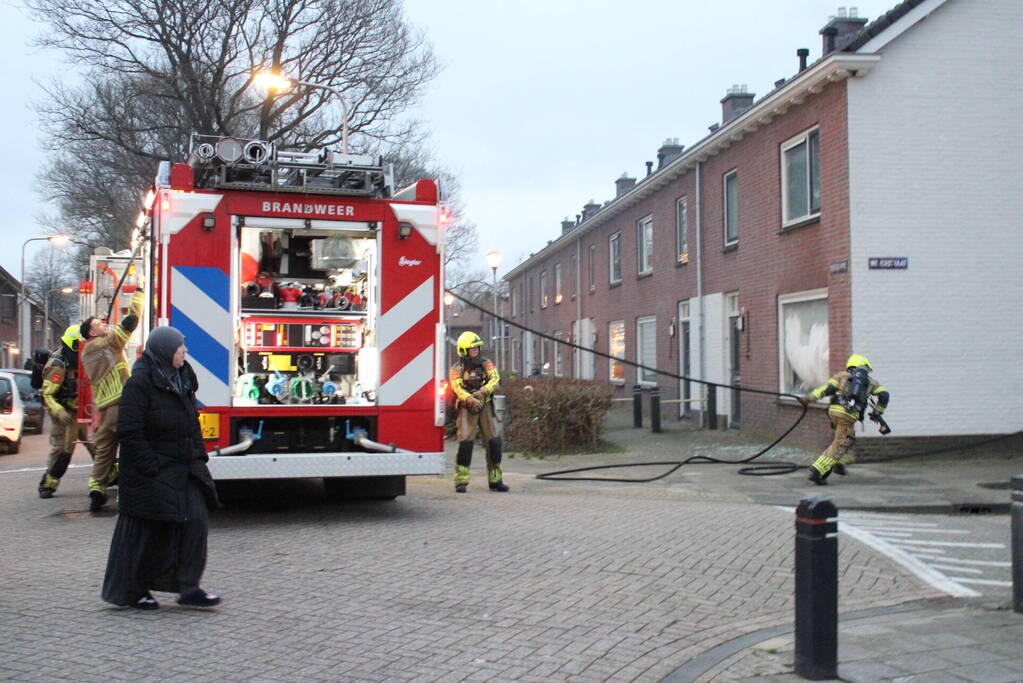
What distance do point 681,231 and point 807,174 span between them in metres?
6.82

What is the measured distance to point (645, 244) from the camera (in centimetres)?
2509

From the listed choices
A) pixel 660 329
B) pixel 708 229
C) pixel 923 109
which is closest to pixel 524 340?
pixel 660 329

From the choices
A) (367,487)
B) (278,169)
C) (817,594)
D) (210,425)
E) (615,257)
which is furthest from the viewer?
(615,257)

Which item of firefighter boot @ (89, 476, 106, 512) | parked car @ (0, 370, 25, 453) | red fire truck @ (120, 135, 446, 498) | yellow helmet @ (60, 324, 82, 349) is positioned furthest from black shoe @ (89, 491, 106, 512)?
parked car @ (0, 370, 25, 453)

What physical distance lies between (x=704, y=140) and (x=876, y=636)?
14.7 m

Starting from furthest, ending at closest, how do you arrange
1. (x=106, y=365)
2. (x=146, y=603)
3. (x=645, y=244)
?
(x=645, y=244), (x=106, y=365), (x=146, y=603)

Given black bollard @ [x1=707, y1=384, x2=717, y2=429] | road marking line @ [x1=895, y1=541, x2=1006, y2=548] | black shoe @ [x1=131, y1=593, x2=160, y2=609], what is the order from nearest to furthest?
1. black shoe @ [x1=131, y1=593, x2=160, y2=609]
2. road marking line @ [x1=895, y1=541, x2=1006, y2=548]
3. black bollard @ [x1=707, y1=384, x2=717, y2=429]

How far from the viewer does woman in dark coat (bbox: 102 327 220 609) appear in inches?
223

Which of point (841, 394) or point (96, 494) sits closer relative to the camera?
point (96, 494)

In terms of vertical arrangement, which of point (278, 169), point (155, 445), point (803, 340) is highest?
point (278, 169)

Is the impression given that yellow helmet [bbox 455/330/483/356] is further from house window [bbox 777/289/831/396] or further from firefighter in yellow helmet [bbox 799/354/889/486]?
house window [bbox 777/289/831/396]

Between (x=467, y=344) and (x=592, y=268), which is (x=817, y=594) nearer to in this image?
(x=467, y=344)

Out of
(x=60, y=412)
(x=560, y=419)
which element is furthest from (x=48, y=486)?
(x=560, y=419)

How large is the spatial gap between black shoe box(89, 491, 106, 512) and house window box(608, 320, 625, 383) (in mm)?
18719
